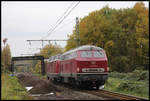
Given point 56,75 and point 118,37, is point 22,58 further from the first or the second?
point 56,75

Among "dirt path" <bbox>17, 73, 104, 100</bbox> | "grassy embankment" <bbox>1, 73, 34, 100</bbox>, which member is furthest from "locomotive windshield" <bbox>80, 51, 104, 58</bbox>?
"grassy embankment" <bbox>1, 73, 34, 100</bbox>

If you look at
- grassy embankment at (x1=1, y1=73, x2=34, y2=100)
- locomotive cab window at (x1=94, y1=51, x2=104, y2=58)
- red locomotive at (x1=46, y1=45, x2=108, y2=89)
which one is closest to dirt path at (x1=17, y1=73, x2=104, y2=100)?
grassy embankment at (x1=1, y1=73, x2=34, y2=100)

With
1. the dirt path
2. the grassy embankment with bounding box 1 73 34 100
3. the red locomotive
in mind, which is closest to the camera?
the grassy embankment with bounding box 1 73 34 100

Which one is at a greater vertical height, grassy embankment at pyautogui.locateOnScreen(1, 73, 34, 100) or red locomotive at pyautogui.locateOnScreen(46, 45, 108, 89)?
red locomotive at pyautogui.locateOnScreen(46, 45, 108, 89)

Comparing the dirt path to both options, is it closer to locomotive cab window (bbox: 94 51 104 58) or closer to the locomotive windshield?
the locomotive windshield

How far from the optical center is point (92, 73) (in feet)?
66.8

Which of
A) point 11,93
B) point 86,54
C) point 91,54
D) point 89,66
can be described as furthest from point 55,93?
point 11,93

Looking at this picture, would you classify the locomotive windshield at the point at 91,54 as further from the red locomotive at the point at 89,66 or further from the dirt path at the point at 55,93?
the dirt path at the point at 55,93

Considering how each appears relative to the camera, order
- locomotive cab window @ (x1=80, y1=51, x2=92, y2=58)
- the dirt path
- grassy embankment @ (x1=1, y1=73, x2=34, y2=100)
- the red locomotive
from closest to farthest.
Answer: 1. grassy embankment @ (x1=1, y1=73, x2=34, y2=100)
2. the dirt path
3. the red locomotive
4. locomotive cab window @ (x1=80, y1=51, x2=92, y2=58)

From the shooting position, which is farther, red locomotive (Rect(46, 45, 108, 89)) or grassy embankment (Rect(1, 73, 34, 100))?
red locomotive (Rect(46, 45, 108, 89))

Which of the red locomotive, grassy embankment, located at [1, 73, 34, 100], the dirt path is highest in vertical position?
the red locomotive

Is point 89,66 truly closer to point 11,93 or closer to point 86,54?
point 86,54

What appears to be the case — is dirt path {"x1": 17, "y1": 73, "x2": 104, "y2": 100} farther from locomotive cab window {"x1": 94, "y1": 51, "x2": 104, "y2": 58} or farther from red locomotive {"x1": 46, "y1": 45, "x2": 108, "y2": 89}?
locomotive cab window {"x1": 94, "y1": 51, "x2": 104, "y2": 58}

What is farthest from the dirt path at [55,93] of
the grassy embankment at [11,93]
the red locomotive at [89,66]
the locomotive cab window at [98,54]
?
the locomotive cab window at [98,54]
